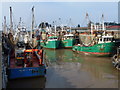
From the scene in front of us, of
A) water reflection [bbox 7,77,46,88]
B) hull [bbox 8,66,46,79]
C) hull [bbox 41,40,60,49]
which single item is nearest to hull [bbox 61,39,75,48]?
hull [bbox 41,40,60,49]

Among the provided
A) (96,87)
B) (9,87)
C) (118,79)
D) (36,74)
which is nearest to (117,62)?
(118,79)

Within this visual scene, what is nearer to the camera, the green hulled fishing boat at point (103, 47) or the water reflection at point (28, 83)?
the water reflection at point (28, 83)

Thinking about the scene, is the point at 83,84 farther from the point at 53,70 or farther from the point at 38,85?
the point at 53,70

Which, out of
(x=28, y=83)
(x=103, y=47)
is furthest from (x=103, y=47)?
(x=28, y=83)

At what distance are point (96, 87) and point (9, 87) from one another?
598 centimetres

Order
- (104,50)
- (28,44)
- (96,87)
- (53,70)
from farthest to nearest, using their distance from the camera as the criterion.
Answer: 1. (104,50)
2. (28,44)
3. (53,70)
4. (96,87)

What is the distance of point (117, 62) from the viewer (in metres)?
13.8

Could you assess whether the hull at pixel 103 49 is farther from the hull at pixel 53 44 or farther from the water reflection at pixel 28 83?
the water reflection at pixel 28 83

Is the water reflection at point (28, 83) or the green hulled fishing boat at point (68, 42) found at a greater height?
the green hulled fishing boat at point (68, 42)

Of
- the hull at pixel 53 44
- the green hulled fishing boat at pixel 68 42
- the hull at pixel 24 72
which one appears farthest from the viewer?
the green hulled fishing boat at pixel 68 42

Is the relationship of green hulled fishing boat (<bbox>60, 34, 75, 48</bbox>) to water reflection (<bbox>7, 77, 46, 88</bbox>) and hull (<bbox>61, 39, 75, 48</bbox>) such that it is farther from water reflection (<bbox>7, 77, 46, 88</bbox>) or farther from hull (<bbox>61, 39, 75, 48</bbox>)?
water reflection (<bbox>7, 77, 46, 88</bbox>)

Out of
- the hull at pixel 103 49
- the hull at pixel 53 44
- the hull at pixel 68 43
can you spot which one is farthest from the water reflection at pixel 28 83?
the hull at pixel 68 43

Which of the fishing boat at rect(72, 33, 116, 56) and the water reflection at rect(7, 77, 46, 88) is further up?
the fishing boat at rect(72, 33, 116, 56)

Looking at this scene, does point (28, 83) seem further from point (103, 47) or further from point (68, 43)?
point (68, 43)
